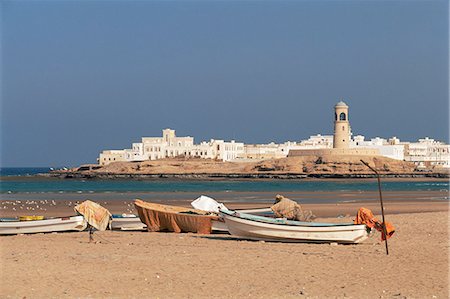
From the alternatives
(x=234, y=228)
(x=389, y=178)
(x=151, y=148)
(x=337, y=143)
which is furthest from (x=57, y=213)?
(x=151, y=148)

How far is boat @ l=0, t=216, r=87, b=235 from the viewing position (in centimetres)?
1981

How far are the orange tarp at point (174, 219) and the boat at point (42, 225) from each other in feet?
5.53

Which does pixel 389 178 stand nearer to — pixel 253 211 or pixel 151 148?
pixel 151 148

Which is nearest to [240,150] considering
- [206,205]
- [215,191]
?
[215,191]

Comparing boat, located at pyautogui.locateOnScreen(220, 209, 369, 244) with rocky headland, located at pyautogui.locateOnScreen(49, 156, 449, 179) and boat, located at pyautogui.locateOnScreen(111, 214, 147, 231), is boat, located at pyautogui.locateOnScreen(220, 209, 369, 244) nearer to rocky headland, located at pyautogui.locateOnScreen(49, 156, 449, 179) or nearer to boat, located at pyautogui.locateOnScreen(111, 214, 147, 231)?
boat, located at pyautogui.locateOnScreen(111, 214, 147, 231)

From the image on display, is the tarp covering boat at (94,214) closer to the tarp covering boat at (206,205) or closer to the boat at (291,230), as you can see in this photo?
the tarp covering boat at (206,205)

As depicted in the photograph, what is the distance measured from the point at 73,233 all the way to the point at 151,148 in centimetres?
11438

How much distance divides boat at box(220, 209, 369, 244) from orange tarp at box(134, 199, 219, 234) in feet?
6.83

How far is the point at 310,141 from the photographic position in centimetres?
14450

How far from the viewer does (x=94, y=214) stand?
1972cm

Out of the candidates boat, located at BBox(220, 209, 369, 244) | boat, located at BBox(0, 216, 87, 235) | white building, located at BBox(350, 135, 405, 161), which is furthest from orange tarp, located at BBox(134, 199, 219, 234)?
white building, located at BBox(350, 135, 405, 161)

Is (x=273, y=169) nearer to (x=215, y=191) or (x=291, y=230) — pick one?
(x=215, y=191)

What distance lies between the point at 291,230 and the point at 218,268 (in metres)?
3.55

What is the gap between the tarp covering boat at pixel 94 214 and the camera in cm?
1961
